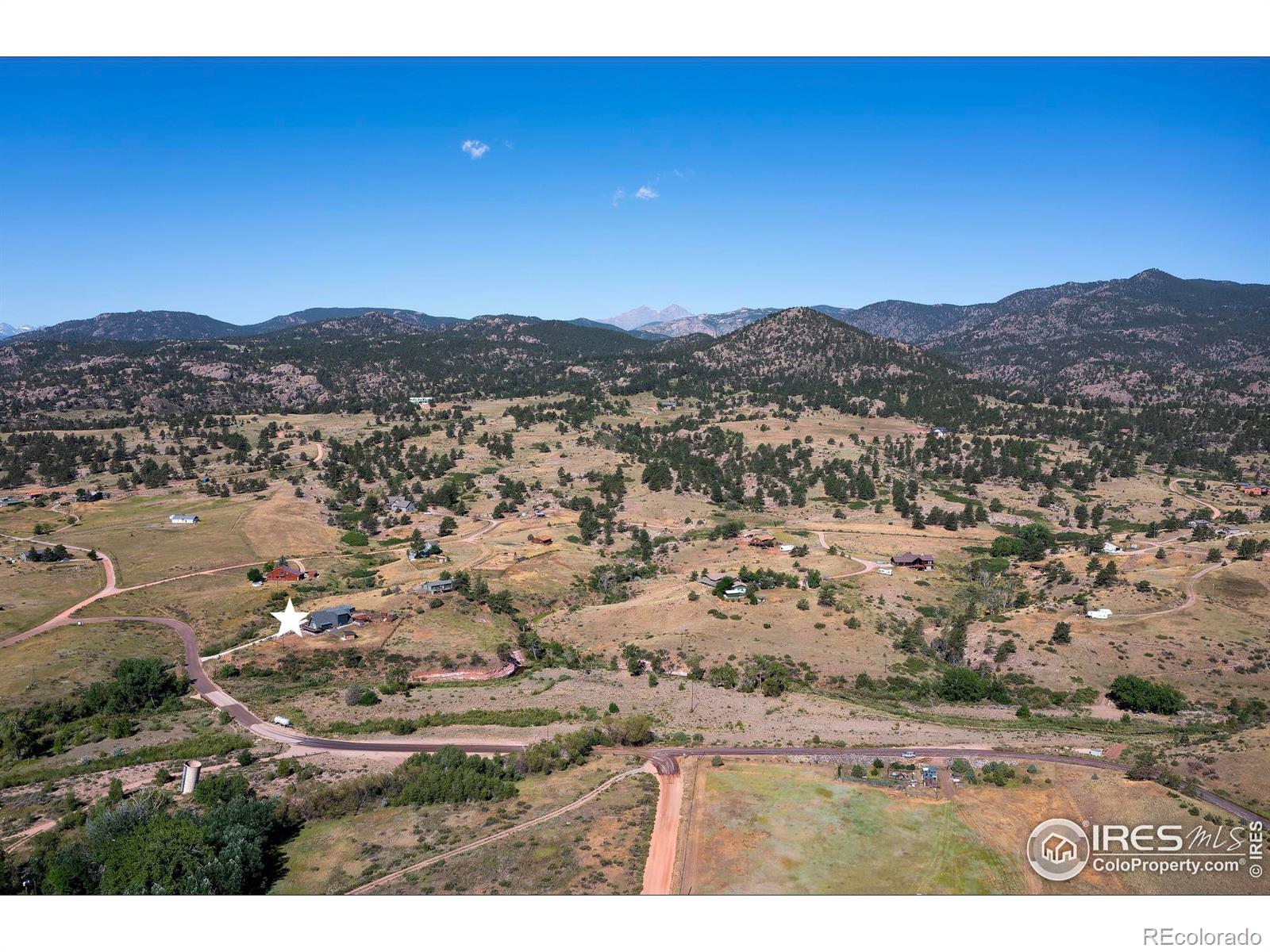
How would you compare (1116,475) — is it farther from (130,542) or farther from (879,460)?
(130,542)

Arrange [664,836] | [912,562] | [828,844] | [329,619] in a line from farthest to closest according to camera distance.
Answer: [912,562] → [329,619] → [664,836] → [828,844]

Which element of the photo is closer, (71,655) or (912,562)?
(71,655)

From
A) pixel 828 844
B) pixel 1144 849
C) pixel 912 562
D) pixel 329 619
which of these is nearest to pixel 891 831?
pixel 828 844

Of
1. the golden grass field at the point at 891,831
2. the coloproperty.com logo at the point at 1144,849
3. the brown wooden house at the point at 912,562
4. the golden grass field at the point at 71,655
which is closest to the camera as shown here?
the golden grass field at the point at 891,831

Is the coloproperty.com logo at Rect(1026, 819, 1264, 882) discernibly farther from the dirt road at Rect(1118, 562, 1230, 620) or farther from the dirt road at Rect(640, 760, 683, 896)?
the dirt road at Rect(1118, 562, 1230, 620)

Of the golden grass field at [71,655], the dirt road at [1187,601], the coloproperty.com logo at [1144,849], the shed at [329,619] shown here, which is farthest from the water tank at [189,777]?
the dirt road at [1187,601]

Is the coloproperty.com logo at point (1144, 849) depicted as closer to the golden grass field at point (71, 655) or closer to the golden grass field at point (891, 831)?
the golden grass field at point (891, 831)

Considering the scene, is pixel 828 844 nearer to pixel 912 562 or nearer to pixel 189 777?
pixel 189 777

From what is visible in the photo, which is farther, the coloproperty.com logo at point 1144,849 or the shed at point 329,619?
the shed at point 329,619
